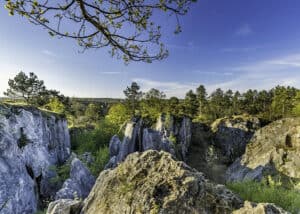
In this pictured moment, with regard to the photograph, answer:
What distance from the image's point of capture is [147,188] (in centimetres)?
334

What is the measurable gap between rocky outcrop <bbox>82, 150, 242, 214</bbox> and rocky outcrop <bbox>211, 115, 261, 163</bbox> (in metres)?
19.0

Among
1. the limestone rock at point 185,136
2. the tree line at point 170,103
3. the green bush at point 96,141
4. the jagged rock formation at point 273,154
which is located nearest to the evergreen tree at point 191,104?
the tree line at point 170,103

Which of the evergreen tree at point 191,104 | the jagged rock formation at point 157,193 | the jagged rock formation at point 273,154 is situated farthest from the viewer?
the evergreen tree at point 191,104

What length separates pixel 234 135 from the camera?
22625 mm

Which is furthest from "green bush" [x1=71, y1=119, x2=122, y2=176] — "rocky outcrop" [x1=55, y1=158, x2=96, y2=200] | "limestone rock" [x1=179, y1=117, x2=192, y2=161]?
"limestone rock" [x1=179, y1=117, x2=192, y2=161]

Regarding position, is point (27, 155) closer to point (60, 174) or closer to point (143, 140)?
point (60, 174)

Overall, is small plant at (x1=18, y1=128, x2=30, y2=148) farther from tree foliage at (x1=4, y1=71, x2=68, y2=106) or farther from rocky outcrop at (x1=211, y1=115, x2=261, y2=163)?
tree foliage at (x1=4, y1=71, x2=68, y2=106)

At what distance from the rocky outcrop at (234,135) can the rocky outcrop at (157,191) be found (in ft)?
62.4

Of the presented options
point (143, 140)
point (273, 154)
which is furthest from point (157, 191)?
point (273, 154)

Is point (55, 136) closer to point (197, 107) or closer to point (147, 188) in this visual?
point (147, 188)

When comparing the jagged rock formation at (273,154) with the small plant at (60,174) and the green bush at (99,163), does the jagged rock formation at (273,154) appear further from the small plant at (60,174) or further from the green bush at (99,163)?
the small plant at (60,174)

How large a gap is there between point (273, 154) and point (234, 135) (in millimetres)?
8152

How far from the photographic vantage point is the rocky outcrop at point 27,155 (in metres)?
6.87

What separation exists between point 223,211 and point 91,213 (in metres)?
1.96
